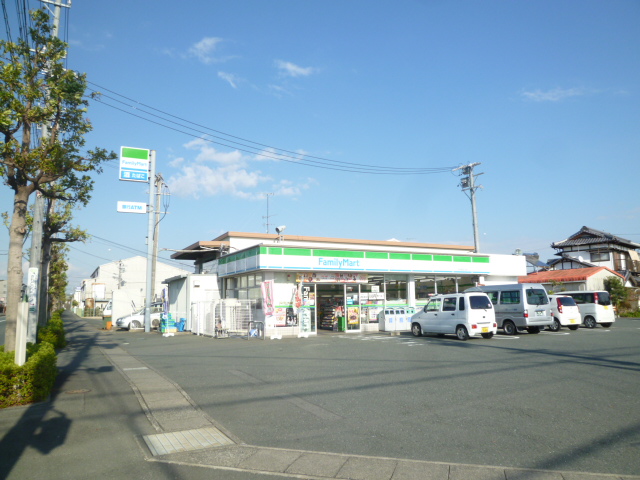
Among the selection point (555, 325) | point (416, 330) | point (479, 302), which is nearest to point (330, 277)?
point (416, 330)

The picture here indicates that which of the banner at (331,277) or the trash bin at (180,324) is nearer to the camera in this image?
the banner at (331,277)

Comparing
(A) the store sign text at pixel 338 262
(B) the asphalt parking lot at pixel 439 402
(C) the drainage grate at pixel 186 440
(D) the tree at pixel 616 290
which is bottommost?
(C) the drainage grate at pixel 186 440

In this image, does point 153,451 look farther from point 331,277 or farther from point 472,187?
point 472,187

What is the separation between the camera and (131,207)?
86.6ft

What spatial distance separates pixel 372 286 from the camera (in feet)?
80.2

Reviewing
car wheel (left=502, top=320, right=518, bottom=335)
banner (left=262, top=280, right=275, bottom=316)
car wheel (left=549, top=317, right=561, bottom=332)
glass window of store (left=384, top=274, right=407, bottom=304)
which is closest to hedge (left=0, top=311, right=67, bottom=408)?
banner (left=262, top=280, right=275, bottom=316)

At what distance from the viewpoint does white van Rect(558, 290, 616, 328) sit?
24359mm

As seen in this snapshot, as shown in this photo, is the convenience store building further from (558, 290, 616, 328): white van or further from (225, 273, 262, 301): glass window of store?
(558, 290, 616, 328): white van

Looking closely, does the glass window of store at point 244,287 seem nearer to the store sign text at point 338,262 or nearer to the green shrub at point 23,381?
the store sign text at point 338,262

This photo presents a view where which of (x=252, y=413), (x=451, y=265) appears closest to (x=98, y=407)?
(x=252, y=413)

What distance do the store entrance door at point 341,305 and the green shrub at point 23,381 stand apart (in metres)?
15.6

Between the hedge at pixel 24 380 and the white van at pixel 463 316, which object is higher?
the white van at pixel 463 316

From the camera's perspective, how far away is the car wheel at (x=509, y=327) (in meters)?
20.1

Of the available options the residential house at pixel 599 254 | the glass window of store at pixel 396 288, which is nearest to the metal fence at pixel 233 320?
the glass window of store at pixel 396 288
